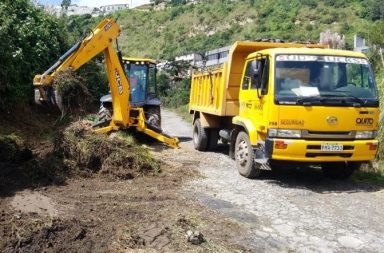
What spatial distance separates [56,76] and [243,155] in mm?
4161

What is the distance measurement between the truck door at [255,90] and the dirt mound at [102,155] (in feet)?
7.09

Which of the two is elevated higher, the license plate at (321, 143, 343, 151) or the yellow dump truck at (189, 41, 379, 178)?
the yellow dump truck at (189, 41, 379, 178)

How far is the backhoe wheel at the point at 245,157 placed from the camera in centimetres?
914

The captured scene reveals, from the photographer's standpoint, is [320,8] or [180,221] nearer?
[180,221]

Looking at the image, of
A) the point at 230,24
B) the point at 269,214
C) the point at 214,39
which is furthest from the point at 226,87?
the point at 230,24

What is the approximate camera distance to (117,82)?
38.8 feet

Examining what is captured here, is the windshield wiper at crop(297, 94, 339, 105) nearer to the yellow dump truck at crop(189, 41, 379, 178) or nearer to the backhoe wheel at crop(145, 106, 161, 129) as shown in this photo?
the yellow dump truck at crop(189, 41, 379, 178)

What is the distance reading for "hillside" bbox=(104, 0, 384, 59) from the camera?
6475 cm

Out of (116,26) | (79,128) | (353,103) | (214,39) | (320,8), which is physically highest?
(320,8)

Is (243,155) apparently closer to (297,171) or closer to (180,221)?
(297,171)

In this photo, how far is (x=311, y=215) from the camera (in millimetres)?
6988

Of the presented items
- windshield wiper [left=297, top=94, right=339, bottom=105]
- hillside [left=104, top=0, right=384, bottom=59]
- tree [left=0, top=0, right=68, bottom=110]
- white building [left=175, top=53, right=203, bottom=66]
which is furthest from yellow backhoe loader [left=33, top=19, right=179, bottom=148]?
hillside [left=104, top=0, right=384, bottom=59]

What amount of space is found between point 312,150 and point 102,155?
12.9ft

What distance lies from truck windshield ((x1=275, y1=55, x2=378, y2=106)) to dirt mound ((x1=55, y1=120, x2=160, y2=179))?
2.97 metres
